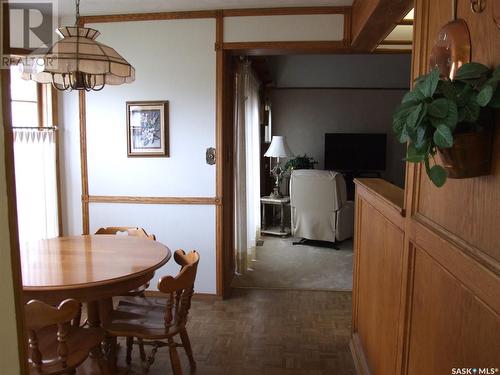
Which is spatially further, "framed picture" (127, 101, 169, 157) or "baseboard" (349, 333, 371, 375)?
"framed picture" (127, 101, 169, 157)

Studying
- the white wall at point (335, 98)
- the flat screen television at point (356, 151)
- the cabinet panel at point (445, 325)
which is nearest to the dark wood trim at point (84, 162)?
the cabinet panel at point (445, 325)

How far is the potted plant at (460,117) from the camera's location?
891mm

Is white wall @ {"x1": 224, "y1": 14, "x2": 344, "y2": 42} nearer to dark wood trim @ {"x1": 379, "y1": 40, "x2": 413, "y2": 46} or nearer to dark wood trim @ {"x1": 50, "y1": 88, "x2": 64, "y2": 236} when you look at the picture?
dark wood trim @ {"x1": 379, "y1": 40, "x2": 413, "y2": 46}

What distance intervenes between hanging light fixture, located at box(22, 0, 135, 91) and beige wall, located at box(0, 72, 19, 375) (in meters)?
1.57

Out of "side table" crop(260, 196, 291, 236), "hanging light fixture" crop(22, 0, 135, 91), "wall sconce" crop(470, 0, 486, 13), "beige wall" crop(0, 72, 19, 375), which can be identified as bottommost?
"side table" crop(260, 196, 291, 236)

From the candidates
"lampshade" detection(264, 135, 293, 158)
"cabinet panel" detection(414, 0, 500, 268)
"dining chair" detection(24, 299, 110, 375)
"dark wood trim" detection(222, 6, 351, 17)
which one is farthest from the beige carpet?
"cabinet panel" detection(414, 0, 500, 268)

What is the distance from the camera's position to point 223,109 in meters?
3.58

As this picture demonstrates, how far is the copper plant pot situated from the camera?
92 cm

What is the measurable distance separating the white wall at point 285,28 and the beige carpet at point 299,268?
227cm

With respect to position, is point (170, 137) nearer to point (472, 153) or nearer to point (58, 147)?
point (58, 147)

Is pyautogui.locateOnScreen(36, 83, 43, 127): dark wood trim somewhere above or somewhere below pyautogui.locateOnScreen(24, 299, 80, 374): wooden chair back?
above

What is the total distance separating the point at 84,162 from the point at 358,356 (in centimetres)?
283

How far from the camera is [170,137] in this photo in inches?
144

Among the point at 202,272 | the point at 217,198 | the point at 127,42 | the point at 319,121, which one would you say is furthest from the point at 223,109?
the point at 319,121
